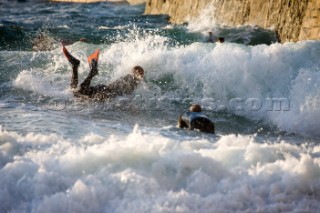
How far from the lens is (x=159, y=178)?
5445 millimetres

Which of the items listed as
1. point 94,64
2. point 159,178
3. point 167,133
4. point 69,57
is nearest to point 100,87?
point 94,64

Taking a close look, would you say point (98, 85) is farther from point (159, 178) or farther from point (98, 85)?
point (159, 178)

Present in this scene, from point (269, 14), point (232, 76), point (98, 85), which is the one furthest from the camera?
point (269, 14)

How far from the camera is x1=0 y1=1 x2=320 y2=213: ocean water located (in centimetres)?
516

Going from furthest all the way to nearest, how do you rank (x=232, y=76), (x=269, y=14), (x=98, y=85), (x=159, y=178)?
(x=269, y=14)
(x=232, y=76)
(x=98, y=85)
(x=159, y=178)

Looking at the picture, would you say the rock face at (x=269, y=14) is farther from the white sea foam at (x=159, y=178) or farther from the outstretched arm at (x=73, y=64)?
the white sea foam at (x=159, y=178)

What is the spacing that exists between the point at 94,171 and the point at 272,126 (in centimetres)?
468

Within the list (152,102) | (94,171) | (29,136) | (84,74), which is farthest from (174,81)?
(94,171)

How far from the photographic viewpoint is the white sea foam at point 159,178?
505 centimetres

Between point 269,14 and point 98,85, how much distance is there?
8912 millimetres

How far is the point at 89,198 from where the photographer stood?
16.8ft

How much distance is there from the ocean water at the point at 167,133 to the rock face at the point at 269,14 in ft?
1.89

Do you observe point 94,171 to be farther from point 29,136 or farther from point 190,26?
point 190,26

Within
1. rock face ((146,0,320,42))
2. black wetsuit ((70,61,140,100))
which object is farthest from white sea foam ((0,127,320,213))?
rock face ((146,0,320,42))
